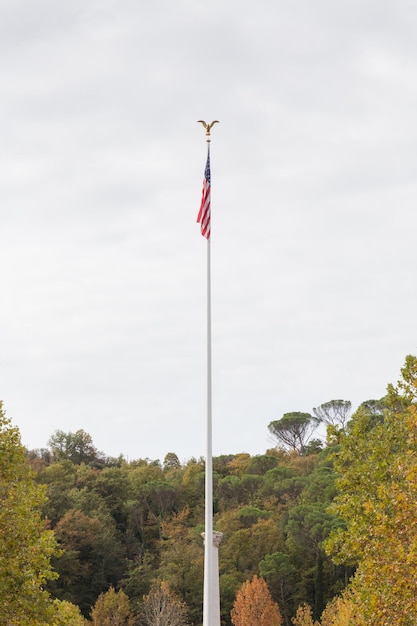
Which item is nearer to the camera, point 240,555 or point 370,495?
point 370,495

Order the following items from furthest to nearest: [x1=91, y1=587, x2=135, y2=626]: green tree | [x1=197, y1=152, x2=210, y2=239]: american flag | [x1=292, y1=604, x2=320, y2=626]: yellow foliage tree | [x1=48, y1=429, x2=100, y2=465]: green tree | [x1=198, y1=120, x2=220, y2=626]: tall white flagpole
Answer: [x1=48, y1=429, x2=100, y2=465]: green tree → [x1=91, y1=587, x2=135, y2=626]: green tree → [x1=292, y1=604, x2=320, y2=626]: yellow foliage tree → [x1=197, y1=152, x2=210, y2=239]: american flag → [x1=198, y1=120, x2=220, y2=626]: tall white flagpole

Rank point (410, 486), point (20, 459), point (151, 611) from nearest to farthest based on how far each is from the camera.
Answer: point (410, 486) → point (20, 459) → point (151, 611)

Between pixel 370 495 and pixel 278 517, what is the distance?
53275mm

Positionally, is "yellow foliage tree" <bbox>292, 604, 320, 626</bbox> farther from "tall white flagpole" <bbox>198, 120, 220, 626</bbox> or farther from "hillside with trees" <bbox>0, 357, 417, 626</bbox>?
"tall white flagpole" <bbox>198, 120, 220, 626</bbox>

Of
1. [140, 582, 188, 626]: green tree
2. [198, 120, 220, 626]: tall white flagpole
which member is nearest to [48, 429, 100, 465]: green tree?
[140, 582, 188, 626]: green tree

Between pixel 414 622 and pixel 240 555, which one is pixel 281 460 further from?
pixel 414 622

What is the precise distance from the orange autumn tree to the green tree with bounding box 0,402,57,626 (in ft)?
145

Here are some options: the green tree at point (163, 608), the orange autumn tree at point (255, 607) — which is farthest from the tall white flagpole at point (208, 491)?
the orange autumn tree at point (255, 607)

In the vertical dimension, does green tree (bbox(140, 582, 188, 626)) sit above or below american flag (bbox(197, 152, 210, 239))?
below

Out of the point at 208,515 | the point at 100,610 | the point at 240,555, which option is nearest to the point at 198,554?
the point at 240,555

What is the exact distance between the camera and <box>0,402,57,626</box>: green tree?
22.2 m

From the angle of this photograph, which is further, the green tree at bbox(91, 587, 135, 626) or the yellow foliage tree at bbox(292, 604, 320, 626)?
A: the green tree at bbox(91, 587, 135, 626)

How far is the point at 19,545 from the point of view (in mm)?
22703

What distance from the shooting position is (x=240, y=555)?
238 ft
